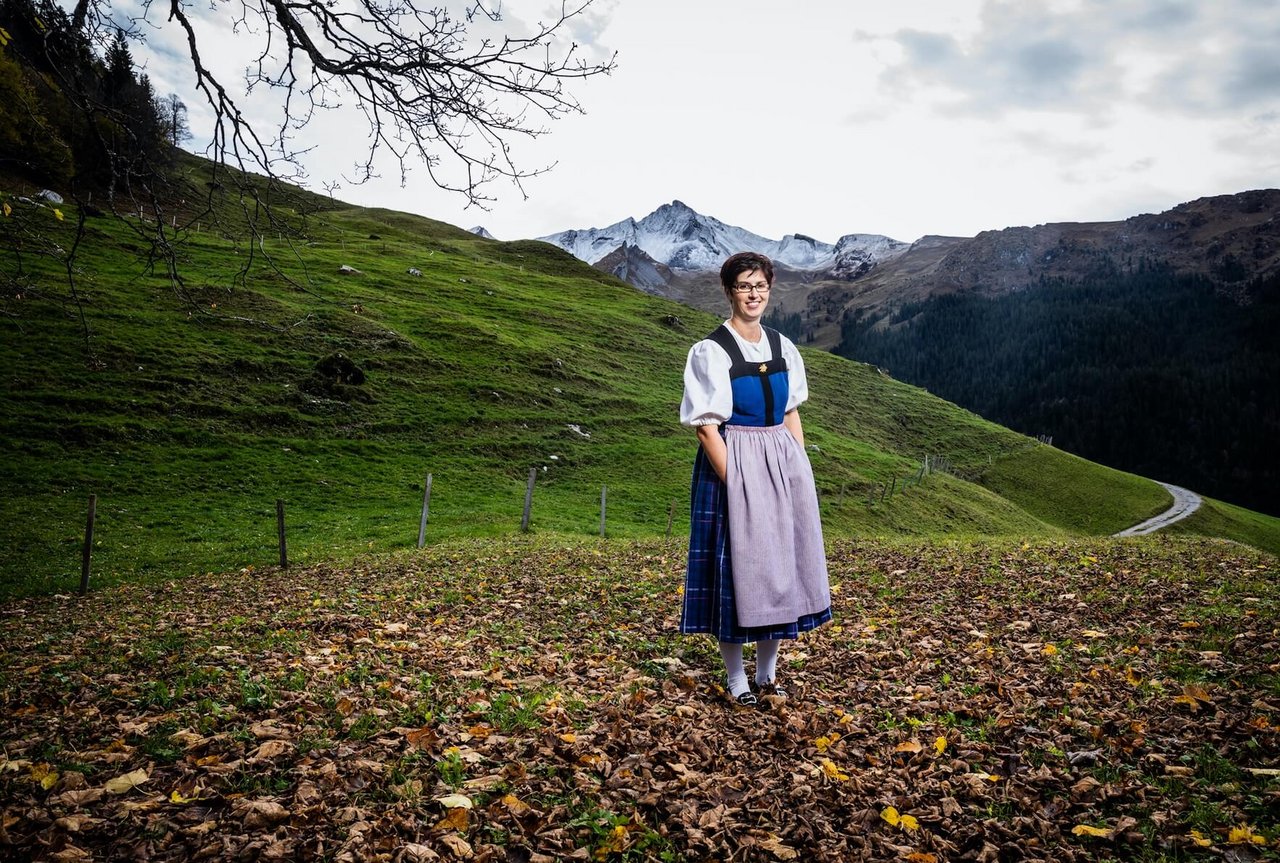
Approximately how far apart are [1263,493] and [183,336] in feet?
644

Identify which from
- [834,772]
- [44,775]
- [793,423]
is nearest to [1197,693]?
[834,772]

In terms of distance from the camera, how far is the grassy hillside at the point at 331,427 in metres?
23.5

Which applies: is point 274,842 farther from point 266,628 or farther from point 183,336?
point 183,336

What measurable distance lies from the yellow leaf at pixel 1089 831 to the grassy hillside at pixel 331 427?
7.15m

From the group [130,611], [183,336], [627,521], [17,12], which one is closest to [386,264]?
[183,336]

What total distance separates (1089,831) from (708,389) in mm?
4013

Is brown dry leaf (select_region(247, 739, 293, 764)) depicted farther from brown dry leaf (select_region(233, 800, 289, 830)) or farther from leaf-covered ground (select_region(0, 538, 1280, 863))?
brown dry leaf (select_region(233, 800, 289, 830))

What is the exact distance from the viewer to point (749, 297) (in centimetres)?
609

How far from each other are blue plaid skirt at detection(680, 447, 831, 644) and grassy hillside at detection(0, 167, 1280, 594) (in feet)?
13.9

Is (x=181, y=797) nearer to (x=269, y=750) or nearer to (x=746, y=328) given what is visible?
(x=269, y=750)

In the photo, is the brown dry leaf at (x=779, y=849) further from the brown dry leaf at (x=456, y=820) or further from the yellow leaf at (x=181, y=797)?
the yellow leaf at (x=181, y=797)

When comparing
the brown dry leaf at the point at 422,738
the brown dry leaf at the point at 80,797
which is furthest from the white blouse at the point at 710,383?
the brown dry leaf at the point at 80,797

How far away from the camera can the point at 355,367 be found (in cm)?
4181

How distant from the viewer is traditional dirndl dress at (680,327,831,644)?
5.84 m
